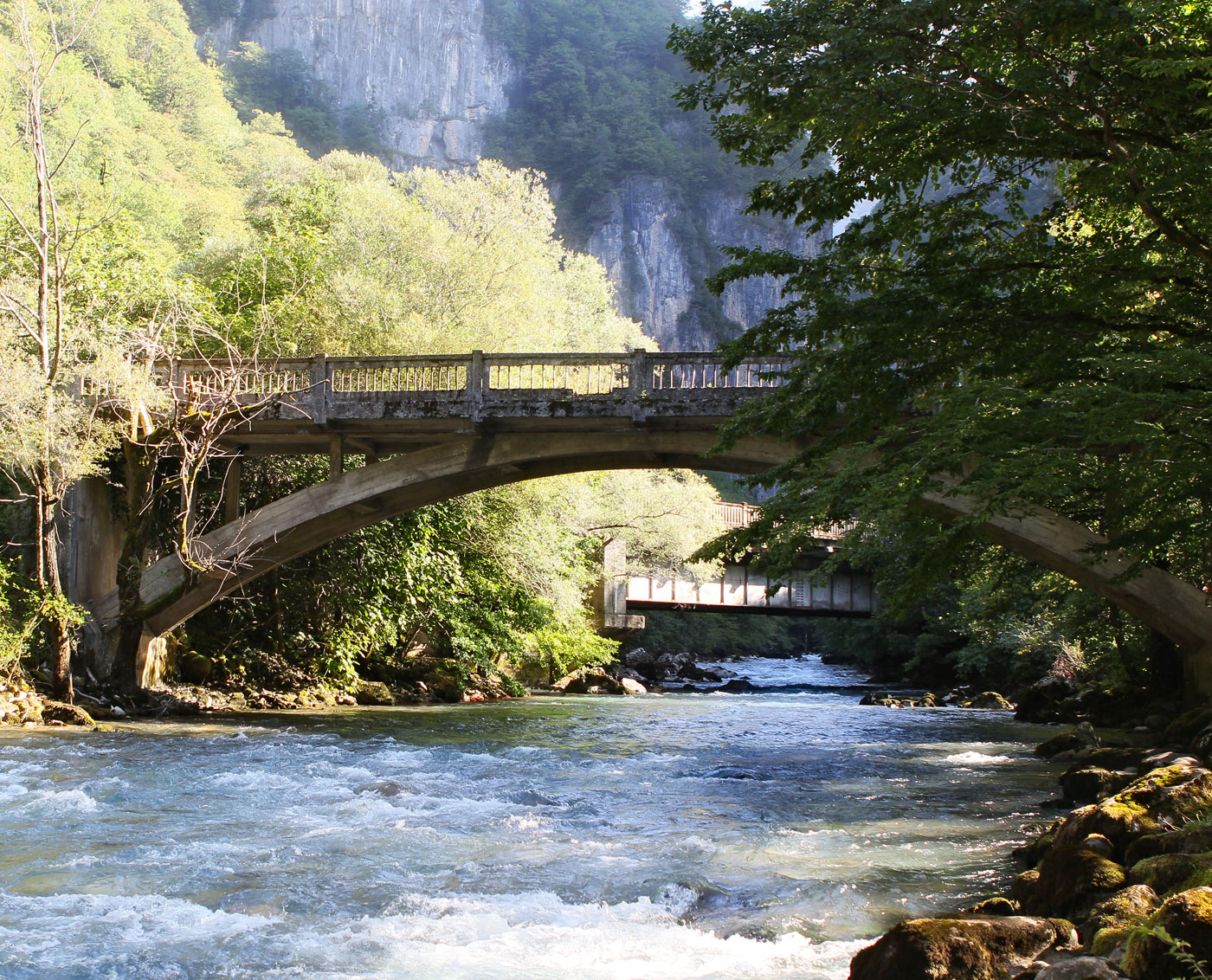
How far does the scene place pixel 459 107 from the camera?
318 feet

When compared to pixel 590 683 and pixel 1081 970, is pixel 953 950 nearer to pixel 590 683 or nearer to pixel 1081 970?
pixel 1081 970

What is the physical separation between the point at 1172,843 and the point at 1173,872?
2.42 ft

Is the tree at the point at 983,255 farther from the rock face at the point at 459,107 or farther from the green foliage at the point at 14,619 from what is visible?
the rock face at the point at 459,107

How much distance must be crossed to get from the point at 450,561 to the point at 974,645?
46.5 ft

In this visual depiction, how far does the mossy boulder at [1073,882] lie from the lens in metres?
5.55

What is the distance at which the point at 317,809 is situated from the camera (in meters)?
9.01

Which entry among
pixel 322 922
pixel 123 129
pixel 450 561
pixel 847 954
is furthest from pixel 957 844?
pixel 123 129

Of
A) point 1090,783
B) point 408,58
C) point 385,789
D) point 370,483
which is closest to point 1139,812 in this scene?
point 1090,783

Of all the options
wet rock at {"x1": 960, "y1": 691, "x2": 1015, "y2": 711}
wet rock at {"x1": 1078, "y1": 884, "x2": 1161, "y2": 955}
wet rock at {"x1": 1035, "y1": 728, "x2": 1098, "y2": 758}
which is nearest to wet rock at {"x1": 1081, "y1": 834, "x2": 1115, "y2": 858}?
wet rock at {"x1": 1078, "y1": 884, "x2": 1161, "y2": 955}

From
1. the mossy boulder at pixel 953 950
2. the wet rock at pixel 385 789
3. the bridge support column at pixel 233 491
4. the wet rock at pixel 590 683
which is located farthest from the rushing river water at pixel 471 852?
the wet rock at pixel 590 683

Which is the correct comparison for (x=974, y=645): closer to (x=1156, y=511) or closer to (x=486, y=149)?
(x=1156, y=511)

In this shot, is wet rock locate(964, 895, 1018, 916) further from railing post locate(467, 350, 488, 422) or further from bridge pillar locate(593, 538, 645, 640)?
bridge pillar locate(593, 538, 645, 640)

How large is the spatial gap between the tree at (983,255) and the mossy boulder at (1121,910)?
8.64 ft

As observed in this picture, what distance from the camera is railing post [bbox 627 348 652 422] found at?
53.0 feet
